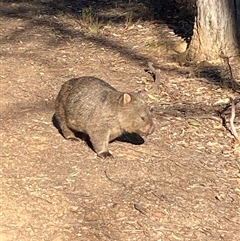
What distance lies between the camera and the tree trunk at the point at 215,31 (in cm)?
873

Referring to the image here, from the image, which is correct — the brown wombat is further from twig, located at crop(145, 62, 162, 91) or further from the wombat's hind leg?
twig, located at crop(145, 62, 162, 91)

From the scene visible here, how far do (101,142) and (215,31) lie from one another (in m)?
3.05

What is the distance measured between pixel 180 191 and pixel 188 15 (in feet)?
16.9

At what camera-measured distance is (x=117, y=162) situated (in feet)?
21.0

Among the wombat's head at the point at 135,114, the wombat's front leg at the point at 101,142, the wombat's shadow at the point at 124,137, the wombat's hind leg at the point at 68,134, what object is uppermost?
the wombat's head at the point at 135,114

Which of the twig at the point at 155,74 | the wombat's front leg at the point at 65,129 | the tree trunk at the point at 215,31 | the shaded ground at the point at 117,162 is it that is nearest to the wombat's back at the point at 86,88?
the wombat's front leg at the point at 65,129

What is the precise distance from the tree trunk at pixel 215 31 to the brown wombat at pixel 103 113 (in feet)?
8.56

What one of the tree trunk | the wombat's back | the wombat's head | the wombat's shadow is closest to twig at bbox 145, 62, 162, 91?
the tree trunk

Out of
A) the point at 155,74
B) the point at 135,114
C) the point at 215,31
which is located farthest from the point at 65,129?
the point at 215,31

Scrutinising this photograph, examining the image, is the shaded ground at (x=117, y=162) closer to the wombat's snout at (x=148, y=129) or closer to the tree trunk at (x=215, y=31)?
the wombat's snout at (x=148, y=129)

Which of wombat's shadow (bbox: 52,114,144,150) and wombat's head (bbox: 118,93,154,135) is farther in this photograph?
wombat's shadow (bbox: 52,114,144,150)

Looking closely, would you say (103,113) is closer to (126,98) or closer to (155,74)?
(126,98)

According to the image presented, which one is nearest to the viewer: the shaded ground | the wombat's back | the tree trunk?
the shaded ground

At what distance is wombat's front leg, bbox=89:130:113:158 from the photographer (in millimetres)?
6402
